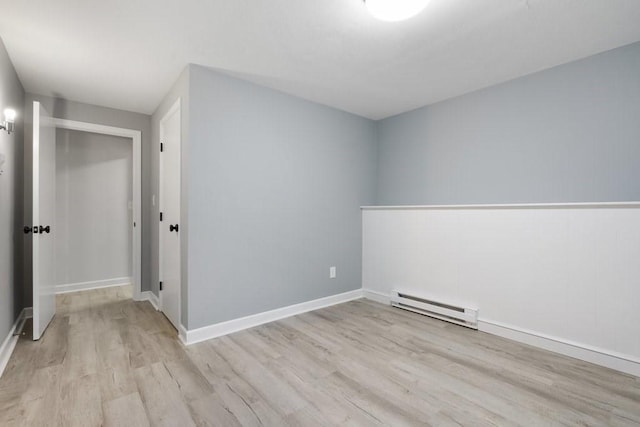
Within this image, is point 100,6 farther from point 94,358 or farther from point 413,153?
point 413,153

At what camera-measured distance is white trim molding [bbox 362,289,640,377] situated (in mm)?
1962

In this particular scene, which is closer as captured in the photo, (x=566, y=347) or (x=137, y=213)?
(x=566, y=347)

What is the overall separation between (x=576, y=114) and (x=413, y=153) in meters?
1.51

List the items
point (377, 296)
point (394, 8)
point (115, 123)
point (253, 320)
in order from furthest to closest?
point (377, 296)
point (115, 123)
point (253, 320)
point (394, 8)

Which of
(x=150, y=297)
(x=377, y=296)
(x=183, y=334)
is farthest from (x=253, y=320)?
(x=150, y=297)

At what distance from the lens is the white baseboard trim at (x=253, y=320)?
7.91ft

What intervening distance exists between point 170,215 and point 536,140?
3522 millimetres

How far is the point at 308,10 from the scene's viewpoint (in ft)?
5.83

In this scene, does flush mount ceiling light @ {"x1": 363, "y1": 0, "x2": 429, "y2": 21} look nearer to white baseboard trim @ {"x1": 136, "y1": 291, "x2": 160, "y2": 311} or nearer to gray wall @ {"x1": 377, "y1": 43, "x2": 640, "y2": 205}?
gray wall @ {"x1": 377, "y1": 43, "x2": 640, "y2": 205}

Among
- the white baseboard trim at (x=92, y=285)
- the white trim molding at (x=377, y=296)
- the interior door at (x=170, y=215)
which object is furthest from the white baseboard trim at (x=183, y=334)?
the white baseboard trim at (x=92, y=285)

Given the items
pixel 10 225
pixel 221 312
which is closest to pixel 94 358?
pixel 221 312

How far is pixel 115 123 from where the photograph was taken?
3457 millimetres

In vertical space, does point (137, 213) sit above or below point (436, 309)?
above

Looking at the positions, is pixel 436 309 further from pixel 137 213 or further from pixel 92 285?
pixel 92 285
